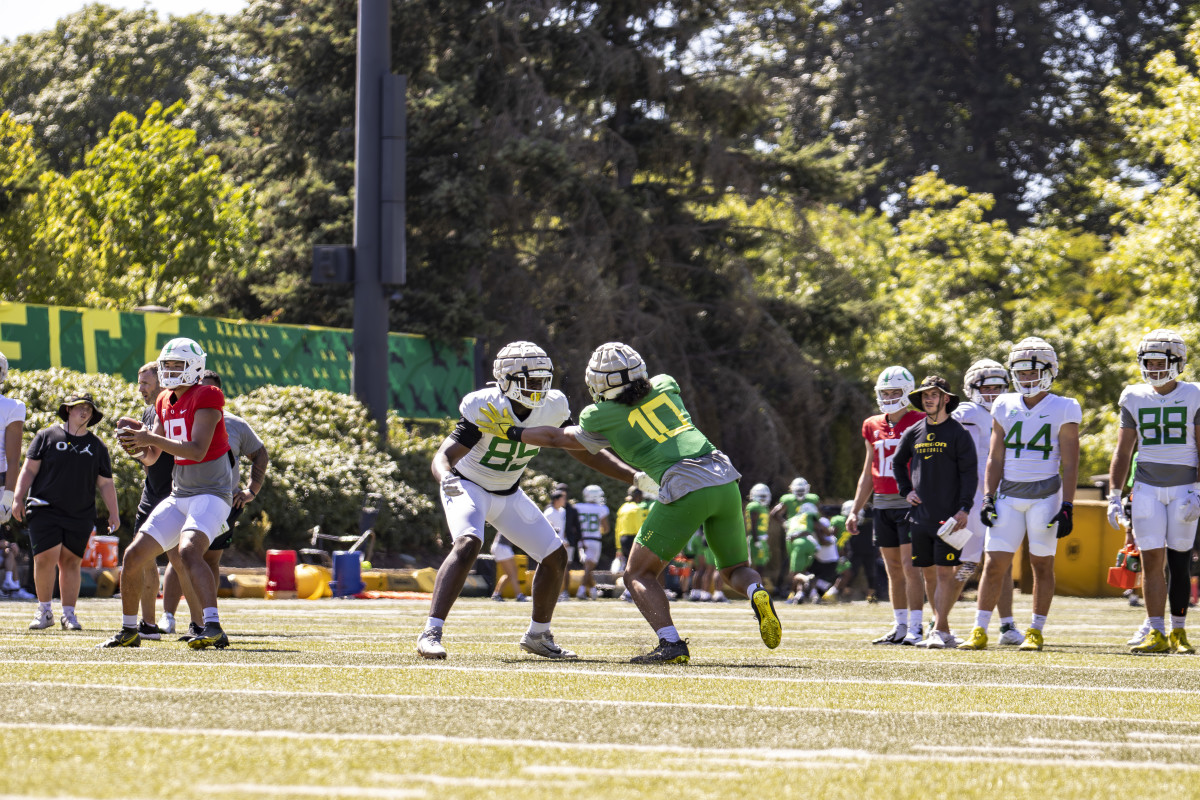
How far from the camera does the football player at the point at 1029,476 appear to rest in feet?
38.7

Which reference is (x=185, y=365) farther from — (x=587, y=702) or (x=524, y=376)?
(x=587, y=702)

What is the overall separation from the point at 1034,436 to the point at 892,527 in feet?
5.93

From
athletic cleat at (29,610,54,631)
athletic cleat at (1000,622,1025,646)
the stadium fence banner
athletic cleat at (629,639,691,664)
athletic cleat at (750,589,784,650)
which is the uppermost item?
the stadium fence banner

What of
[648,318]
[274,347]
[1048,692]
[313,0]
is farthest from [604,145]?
[1048,692]

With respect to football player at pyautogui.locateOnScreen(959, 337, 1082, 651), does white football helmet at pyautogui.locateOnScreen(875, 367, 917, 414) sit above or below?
above

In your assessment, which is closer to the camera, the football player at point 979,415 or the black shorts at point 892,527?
the football player at point 979,415

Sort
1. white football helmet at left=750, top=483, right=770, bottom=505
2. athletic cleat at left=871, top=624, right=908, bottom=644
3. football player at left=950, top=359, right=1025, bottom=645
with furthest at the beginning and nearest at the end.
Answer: white football helmet at left=750, top=483, right=770, bottom=505 < football player at left=950, top=359, right=1025, bottom=645 < athletic cleat at left=871, top=624, right=908, bottom=644

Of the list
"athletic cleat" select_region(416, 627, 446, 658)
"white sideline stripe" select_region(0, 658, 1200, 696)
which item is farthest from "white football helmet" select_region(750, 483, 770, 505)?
"white sideline stripe" select_region(0, 658, 1200, 696)

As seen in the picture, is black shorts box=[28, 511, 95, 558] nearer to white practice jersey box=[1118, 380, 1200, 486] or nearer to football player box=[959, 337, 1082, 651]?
football player box=[959, 337, 1082, 651]

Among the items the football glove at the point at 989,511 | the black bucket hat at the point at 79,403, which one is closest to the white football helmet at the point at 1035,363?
the football glove at the point at 989,511

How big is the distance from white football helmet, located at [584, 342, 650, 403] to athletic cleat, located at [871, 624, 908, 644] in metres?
4.01

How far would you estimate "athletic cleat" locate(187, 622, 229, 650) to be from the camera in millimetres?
10258

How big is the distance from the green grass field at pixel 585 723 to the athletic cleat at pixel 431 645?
0.22m

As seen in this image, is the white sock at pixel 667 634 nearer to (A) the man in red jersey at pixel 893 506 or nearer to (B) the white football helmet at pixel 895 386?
(A) the man in red jersey at pixel 893 506
